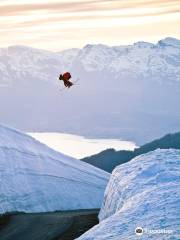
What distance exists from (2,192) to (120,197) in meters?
44.2

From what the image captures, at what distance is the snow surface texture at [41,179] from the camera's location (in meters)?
73.3

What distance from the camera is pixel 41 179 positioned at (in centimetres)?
8000

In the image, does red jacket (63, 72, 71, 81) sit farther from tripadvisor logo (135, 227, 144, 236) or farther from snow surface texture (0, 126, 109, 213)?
snow surface texture (0, 126, 109, 213)

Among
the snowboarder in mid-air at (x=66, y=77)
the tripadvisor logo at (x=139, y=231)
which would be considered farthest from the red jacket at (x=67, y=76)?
the tripadvisor logo at (x=139, y=231)

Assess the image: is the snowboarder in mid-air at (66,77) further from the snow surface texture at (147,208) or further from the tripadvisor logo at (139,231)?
the tripadvisor logo at (139,231)

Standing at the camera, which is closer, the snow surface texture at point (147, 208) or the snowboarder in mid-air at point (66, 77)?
the snow surface texture at point (147, 208)

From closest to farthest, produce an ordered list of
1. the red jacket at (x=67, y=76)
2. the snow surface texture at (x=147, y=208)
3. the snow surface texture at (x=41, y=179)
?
the snow surface texture at (x=147, y=208)
the red jacket at (x=67, y=76)
the snow surface texture at (x=41, y=179)

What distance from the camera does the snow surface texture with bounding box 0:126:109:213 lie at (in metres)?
73.3

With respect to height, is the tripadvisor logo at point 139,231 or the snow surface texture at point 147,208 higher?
the snow surface texture at point 147,208

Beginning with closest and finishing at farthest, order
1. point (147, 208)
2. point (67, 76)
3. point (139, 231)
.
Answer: point (139, 231)
point (147, 208)
point (67, 76)

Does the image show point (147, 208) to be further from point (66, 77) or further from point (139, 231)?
point (66, 77)

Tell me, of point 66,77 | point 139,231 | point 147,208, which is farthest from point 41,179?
point 139,231

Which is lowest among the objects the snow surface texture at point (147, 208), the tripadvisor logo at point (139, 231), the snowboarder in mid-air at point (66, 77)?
the tripadvisor logo at point (139, 231)

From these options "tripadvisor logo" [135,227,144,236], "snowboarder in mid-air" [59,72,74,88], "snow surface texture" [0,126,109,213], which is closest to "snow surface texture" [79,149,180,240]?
"tripadvisor logo" [135,227,144,236]
